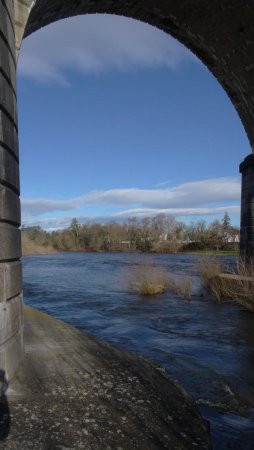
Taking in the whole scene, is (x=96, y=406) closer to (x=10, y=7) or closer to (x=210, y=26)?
(x=10, y=7)

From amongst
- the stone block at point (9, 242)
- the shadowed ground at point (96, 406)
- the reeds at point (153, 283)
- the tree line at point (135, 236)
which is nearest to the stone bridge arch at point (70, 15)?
the stone block at point (9, 242)

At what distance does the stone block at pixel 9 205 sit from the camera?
347cm

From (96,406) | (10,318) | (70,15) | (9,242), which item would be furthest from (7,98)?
(70,15)

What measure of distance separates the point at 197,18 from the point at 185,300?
1167 cm

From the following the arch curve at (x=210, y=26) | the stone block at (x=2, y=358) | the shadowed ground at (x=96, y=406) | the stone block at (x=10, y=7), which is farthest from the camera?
the arch curve at (x=210, y=26)

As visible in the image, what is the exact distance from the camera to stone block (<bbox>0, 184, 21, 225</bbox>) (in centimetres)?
347

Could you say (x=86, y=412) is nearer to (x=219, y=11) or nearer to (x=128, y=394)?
(x=128, y=394)

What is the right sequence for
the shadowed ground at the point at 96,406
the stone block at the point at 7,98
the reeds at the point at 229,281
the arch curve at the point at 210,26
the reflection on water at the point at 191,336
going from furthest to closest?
the reeds at the point at 229,281
the arch curve at the point at 210,26
the reflection on water at the point at 191,336
the stone block at the point at 7,98
the shadowed ground at the point at 96,406

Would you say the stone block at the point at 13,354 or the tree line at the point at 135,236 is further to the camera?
the tree line at the point at 135,236

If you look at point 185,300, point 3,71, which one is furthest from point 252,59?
point 185,300

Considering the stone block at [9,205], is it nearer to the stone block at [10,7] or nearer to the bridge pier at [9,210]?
the bridge pier at [9,210]

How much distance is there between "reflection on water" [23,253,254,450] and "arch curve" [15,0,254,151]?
403 centimetres

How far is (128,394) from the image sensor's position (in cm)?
382

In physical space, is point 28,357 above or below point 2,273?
below
